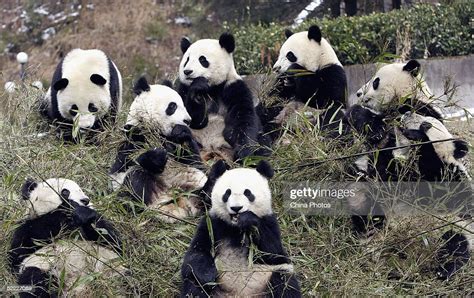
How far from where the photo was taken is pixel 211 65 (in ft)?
30.5

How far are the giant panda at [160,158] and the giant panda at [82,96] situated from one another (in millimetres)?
1014

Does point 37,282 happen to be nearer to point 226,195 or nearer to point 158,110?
point 226,195

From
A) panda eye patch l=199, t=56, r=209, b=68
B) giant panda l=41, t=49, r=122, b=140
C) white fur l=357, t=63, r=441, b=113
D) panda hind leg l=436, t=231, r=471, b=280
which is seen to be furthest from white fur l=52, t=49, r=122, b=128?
panda hind leg l=436, t=231, r=471, b=280

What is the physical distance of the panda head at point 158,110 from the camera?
8516 mm

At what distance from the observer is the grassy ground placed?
22.9 feet

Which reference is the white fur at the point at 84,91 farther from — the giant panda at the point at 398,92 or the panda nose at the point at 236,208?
the panda nose at the point at 236,208

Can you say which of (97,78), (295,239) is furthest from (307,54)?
(295,239)

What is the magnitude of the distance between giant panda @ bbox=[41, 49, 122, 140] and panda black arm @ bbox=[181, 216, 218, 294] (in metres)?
2.96

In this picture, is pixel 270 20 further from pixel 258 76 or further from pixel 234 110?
pixel 234 110

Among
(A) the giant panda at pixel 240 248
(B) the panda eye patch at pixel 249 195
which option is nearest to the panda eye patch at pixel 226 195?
(A) the giant panda at pixel 240 248

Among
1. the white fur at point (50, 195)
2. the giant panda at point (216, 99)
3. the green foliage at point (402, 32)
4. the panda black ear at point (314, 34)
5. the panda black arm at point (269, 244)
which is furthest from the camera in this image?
the green foliage at point (402, 32)

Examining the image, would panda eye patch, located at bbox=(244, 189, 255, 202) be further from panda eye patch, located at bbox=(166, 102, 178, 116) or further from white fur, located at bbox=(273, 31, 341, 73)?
white fur, located at bbox=(273, 31, 341, 73)

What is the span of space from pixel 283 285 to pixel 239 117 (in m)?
2.66

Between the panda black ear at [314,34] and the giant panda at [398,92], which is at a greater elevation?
the giant panda at [398,92]
